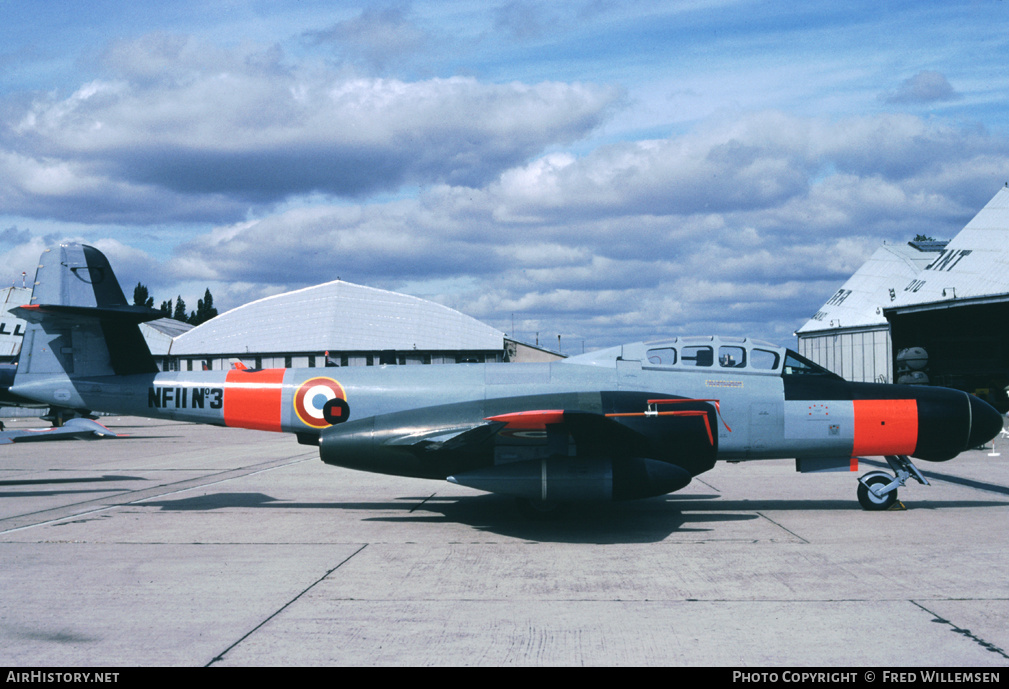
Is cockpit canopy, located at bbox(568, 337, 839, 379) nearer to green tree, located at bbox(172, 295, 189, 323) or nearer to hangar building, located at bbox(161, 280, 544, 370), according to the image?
hangar building, located at bbox(161, 280, 544, 370)

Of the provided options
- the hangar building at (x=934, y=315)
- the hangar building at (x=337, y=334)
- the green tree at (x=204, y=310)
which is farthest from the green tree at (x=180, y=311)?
the hangar building at (x=934, y=315)

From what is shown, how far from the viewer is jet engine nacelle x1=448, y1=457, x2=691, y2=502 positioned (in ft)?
29.7

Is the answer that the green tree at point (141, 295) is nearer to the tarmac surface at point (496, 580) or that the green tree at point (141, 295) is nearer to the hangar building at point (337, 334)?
the hangar building at point (337, 334)

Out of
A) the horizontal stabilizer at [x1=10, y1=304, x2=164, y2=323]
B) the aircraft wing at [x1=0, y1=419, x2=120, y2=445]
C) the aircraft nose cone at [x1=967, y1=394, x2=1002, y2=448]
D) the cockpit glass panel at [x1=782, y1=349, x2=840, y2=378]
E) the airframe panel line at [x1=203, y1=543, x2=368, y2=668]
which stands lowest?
the airframe panel line at [x1=203, y1=543, x2=368, y2=668]

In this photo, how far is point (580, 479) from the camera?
357 inches

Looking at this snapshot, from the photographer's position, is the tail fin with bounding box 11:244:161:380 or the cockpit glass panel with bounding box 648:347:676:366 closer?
the cockpit glass panel with bounding box 648:347:676:366

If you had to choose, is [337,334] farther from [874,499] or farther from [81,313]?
[874,499]

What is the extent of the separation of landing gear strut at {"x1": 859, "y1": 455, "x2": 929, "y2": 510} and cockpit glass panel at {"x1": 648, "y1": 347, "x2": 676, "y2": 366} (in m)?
3.28

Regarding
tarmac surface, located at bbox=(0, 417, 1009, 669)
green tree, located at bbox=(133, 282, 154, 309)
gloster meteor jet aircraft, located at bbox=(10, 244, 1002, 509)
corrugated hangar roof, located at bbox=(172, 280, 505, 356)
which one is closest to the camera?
tarmac surface, located at bbox=(0, 417, 1009, 669)

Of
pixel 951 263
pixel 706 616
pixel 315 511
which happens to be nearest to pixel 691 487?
pixel 315 511

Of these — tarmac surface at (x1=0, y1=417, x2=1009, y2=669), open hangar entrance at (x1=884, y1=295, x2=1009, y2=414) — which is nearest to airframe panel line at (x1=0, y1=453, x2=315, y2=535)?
tarmac surface at (x1=0, y1=417, x2=1009, y2=669)

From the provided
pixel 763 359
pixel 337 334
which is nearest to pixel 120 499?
pixel 763 359

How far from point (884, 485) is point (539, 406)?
5253 mm
